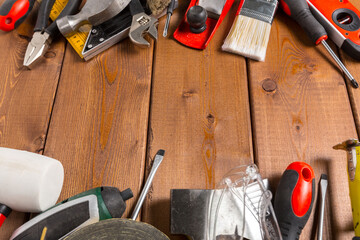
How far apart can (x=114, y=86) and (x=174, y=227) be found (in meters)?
0.37

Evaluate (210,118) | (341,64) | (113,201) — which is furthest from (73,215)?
(341,64)

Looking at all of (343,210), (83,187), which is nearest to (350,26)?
(343,210)

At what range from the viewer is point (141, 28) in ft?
2.66

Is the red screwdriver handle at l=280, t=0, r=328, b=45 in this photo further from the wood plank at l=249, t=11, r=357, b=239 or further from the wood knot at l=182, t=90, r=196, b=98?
the wood knot at l=182, t=90, r=196, b=98

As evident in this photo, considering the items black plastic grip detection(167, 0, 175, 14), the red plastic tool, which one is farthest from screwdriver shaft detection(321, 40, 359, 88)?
black plastic grip detection(167, 0, 175, 14)

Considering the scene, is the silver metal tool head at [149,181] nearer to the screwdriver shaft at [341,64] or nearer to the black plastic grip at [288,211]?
the black plastic grip at [288,211]

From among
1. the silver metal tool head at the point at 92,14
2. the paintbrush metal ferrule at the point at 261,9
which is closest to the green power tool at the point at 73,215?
the silver metal tool head at the point at 92,14

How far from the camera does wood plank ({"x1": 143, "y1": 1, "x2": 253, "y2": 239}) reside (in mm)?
698

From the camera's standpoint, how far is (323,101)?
773 mm

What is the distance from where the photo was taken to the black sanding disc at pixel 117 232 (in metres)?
0.50

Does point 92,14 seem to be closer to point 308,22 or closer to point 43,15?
point 43,15

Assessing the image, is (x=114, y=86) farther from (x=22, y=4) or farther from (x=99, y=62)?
(x=22, y=4)

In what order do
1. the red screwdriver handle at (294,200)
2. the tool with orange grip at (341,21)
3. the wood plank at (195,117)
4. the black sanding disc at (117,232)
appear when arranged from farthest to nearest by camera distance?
1. the tool with orange grip at (341,21)
2. the wood plank at (195,117)
3. the red screwdriver handle at (294,200)
4. the black sanding disc at (117,232)

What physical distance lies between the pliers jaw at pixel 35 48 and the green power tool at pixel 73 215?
391 mm
